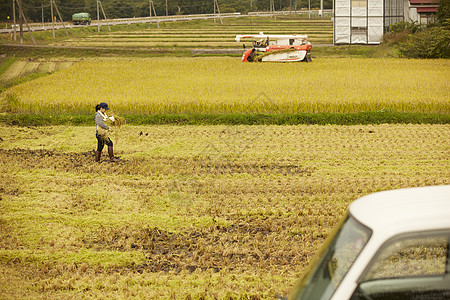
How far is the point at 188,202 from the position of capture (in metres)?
9.03

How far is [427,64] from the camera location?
2928 cm

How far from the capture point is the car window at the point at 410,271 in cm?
264

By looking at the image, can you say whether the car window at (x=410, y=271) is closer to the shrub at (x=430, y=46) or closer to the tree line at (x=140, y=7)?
the shrub at (x=430, y=46)

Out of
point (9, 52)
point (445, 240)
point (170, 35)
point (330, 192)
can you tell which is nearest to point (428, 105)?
point (330, 192)

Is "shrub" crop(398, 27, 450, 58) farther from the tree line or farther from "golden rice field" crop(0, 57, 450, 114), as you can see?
the tree line

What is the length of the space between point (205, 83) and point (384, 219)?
69.3 ft

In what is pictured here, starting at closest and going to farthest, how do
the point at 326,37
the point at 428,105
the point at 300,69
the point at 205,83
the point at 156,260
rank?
the point at 156,260 → the point at 428,105 → the point at 205,83 → the point at 300,69 → the point at 326,37

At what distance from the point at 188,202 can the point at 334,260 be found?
614 cm

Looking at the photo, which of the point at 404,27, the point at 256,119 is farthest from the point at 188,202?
the point at 404,27

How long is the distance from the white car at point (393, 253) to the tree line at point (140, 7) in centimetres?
7838

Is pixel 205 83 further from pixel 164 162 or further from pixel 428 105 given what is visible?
pixel 164 162

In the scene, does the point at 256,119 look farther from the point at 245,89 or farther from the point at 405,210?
the point at 405,210

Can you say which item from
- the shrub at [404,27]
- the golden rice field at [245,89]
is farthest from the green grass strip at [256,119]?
the shrub at [404,27]

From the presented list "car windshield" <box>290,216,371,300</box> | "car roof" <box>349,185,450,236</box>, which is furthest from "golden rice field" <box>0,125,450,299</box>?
"car roof" <box>349,185,450,236</box>
